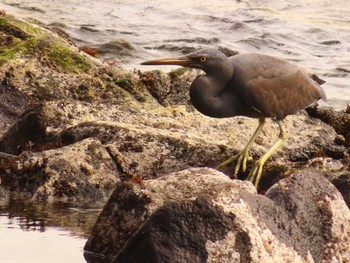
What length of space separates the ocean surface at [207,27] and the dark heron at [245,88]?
35.9 ft

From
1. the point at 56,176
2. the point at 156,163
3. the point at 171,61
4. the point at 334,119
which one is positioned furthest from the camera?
the point at 334,119

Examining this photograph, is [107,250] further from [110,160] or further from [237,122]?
[237,122]

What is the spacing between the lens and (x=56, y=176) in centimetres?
975

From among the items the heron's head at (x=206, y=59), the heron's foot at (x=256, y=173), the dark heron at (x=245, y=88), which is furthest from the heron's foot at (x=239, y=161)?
the heron's head at (x=206, y=59)

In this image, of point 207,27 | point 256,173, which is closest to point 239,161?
point 256,173

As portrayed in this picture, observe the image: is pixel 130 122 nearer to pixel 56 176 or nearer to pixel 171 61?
pixel 56 176

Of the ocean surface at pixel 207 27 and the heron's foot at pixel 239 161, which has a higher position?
the heron's foot at pixel 239 161

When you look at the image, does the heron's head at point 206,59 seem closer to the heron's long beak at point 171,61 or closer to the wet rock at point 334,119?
the heron's long beak at point 171,61

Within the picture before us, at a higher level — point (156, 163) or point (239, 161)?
point (239, 161)

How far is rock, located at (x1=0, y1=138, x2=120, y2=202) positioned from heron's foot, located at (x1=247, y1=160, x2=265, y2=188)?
1439 mm

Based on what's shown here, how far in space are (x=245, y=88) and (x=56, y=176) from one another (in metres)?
2.15

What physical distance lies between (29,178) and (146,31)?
18.2 metres

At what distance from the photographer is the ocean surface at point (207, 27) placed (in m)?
24.9

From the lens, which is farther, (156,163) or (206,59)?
(156,163)
